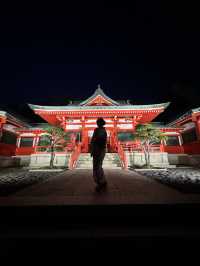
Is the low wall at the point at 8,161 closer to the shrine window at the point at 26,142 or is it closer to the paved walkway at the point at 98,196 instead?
the shrine window at the point at 26,142

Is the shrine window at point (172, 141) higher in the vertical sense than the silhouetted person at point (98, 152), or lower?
higher

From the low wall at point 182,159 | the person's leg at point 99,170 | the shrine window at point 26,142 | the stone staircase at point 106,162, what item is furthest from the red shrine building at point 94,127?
the person's leg at point 99,170

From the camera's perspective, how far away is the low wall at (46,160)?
11527mm

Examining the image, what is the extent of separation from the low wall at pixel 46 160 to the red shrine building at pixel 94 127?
2.10 metres

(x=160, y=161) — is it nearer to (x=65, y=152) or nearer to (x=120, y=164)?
(x=120, y=164)

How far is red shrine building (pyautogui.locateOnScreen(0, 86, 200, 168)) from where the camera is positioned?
14.4 metres

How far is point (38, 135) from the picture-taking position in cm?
1688

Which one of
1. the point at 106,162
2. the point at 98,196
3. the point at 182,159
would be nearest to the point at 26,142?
the point at 106,162
